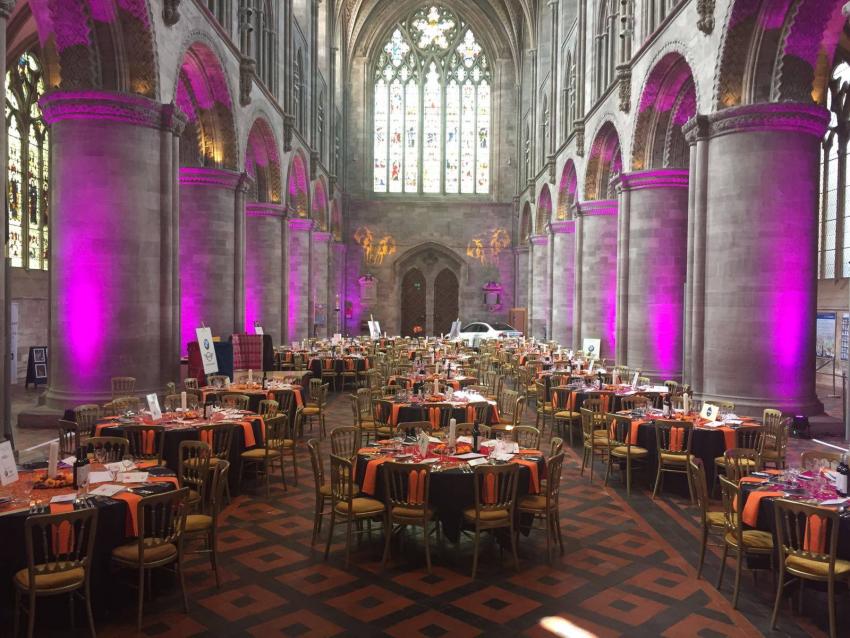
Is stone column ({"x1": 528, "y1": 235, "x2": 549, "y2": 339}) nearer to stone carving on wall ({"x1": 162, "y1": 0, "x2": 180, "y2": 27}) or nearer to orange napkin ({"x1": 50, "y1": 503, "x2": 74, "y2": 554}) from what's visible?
stone carving on wall ({"x1": 162, "y1": 0, "x2": 180, "y2": 27})

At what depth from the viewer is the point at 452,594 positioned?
537 cm

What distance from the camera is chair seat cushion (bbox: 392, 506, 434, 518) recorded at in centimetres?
589

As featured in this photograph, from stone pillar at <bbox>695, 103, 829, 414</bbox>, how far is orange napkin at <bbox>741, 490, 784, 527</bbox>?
6430mm

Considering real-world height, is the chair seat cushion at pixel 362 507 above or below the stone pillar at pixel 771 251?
below

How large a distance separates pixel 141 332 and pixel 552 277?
17376 mm

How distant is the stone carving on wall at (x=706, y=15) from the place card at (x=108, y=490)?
11566mm

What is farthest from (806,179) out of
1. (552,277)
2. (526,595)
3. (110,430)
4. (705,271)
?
(552,277)

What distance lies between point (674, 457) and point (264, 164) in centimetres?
1625

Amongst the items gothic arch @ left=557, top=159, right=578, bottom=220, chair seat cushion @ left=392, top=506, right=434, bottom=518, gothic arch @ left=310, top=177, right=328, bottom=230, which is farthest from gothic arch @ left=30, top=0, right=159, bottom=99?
gothic arch @ left=310, top=177, right=328, bottom=230

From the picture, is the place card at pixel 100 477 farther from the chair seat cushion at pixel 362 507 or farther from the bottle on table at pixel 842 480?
the bottle on table at pixel 842 480

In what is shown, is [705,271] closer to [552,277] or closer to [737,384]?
[737,384]

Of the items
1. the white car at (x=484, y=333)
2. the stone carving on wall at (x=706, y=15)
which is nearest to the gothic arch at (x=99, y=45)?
the stone carving on wall at (x=706, y=15)

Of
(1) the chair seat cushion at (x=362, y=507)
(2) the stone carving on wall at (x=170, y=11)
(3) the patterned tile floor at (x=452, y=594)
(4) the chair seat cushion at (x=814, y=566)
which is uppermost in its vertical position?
(2) the stone carving on wall at (x=170, y=11)

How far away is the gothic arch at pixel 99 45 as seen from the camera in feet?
34.9
